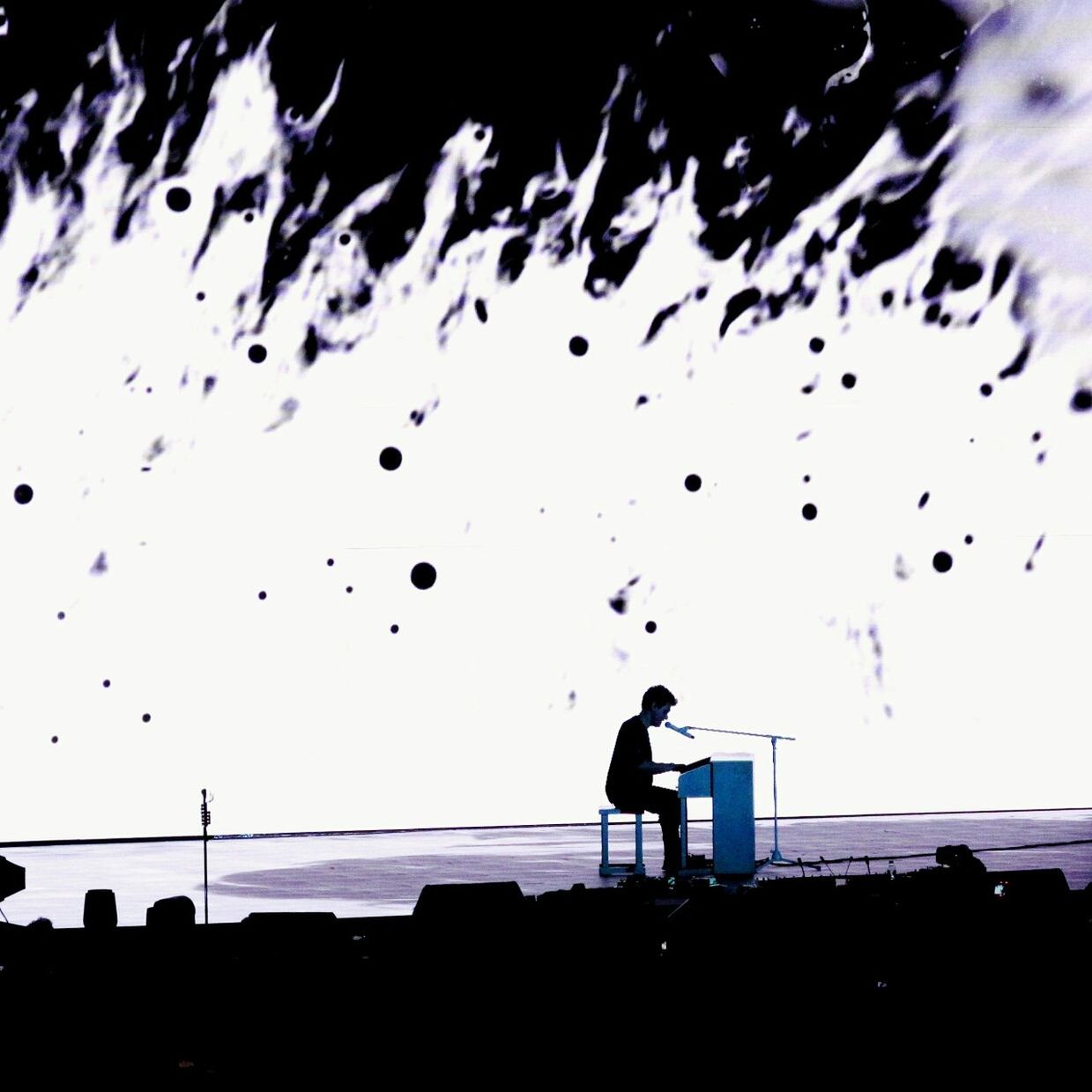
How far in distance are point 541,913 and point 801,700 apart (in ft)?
19.3

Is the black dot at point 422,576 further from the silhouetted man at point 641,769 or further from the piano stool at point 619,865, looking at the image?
the piano stool at point 619,865

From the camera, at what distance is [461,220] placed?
7.70 meters

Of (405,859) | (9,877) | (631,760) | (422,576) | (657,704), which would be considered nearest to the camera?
(9,877)

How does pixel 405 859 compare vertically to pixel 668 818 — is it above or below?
below

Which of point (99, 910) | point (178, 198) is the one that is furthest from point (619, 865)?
point (178, 198)

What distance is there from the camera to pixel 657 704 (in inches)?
241

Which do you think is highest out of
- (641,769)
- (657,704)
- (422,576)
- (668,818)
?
(422,576)

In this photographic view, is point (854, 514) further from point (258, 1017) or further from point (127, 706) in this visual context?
point (258, 1017)

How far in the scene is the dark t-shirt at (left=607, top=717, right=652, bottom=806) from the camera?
623cm

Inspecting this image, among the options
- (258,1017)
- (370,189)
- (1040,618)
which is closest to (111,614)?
(370,189)

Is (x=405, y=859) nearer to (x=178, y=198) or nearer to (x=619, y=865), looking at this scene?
(x=619, y=865)

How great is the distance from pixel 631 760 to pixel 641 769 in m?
0.08

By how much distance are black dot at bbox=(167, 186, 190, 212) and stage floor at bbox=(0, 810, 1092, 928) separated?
3.20m

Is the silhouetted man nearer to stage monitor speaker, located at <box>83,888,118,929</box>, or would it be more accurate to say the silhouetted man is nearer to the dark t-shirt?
the dark t-shirt
